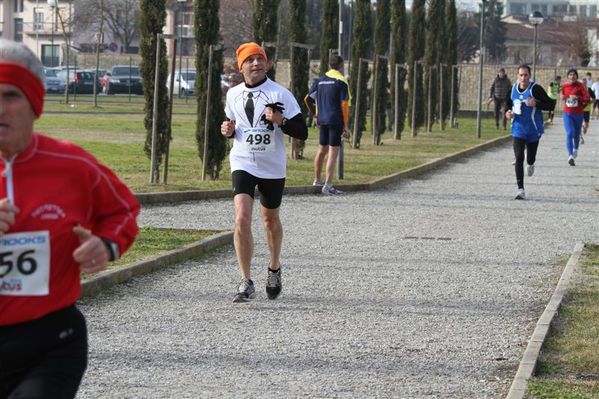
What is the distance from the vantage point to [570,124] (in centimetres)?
2856

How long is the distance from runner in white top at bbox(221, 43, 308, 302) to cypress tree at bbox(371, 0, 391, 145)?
22.6m

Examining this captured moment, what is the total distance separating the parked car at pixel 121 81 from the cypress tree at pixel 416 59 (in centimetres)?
2740

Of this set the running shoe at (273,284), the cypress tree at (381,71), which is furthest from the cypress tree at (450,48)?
the running shoe at (273,284)

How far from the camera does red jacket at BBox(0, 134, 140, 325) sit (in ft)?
14.4

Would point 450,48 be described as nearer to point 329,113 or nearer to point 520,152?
point 329,113

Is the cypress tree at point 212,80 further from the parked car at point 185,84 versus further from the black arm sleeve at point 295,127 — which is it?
the parked car at point 185,84

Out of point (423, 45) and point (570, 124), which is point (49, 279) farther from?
point (423, 45)

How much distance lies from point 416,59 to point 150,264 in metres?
30.8

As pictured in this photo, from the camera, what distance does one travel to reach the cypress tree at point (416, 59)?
4081 cm

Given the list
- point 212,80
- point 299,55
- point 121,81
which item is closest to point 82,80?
point 121,81

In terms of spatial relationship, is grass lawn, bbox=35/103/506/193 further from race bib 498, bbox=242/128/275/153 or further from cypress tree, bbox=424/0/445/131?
race bib 498, bbox=242/128/275/153

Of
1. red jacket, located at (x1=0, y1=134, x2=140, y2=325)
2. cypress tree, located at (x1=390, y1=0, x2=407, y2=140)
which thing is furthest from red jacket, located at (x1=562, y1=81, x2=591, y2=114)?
red jacket, located at (x1=0, y1=134, x2=140, y2=325)

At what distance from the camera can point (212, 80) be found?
2153 centimetres

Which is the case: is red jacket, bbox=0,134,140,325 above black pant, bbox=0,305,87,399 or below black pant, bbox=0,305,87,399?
above
